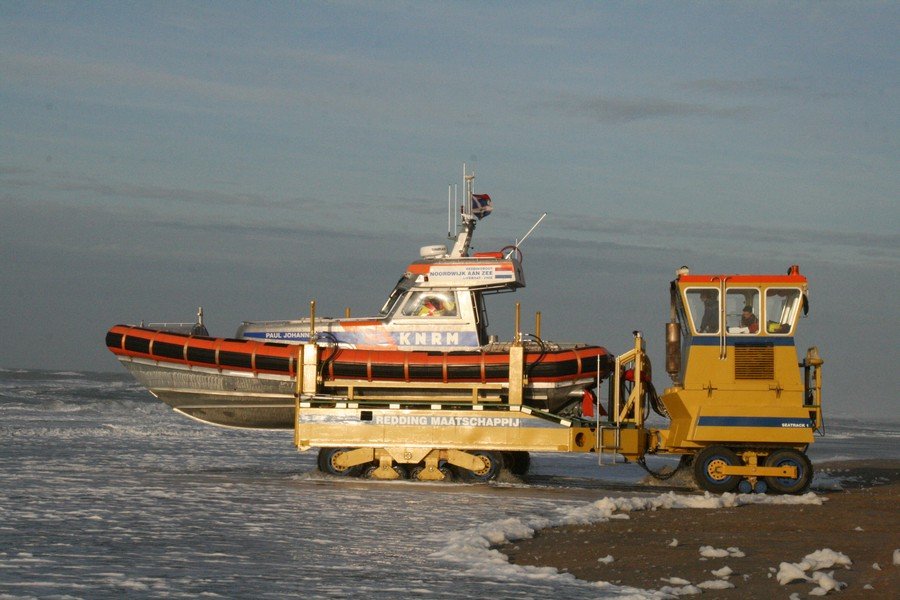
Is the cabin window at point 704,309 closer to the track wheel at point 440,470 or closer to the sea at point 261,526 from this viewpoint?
the sea at point 261,526

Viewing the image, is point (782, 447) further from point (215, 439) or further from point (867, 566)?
point (215, 439)

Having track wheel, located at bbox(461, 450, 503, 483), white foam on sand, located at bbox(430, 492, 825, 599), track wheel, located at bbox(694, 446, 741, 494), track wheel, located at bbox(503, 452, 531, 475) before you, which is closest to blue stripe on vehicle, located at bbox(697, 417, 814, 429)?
track wheel, located at bbox(694, 446, 741, 494)

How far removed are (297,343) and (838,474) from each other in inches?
364

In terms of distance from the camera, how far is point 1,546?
8219mm

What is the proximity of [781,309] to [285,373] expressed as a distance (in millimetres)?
6205

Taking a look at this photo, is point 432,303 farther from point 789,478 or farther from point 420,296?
point 789,478

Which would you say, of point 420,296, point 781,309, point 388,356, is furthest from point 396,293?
point 781,309

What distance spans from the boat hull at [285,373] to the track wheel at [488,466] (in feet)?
2.30

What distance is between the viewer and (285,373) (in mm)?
14680

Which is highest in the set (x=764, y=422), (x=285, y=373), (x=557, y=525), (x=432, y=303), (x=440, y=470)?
(x=432, y=303)

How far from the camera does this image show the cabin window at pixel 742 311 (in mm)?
13438

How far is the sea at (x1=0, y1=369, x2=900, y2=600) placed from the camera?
714cm

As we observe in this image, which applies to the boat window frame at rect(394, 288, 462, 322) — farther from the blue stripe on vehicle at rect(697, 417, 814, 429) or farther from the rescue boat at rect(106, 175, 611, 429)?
the blue stripe on vehicle at rect(697, 417, 814, 429)

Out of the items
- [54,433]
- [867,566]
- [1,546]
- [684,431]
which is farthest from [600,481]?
[54,433]
